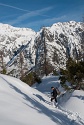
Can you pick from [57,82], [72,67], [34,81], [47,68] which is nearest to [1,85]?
[72,67]

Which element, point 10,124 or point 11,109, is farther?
point 11,109

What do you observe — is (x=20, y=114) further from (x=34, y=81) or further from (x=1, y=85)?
(x=34, y=81)

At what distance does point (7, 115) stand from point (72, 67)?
21966 mm

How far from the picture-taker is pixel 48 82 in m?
45.2

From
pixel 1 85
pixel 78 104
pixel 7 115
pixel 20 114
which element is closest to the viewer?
pixel 7 115

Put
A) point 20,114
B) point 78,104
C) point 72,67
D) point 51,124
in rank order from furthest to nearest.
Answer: point 72,67 → point 78,104 → point 51,124 → point 20,114

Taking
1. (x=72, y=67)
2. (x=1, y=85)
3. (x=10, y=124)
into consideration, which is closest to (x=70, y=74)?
(x=72, y=67)

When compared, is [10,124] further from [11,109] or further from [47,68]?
[47,68]

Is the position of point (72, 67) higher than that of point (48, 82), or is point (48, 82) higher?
point (72, 67)

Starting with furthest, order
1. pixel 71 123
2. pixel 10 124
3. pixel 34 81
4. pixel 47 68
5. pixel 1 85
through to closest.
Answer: pixel 47 68
pixel 34 81
pixel 1 85
pixel 71 123
pixel 10 124

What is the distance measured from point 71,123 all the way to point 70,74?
54.5 ft

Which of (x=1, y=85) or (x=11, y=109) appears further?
(x=1, y=85)

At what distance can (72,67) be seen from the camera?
105 feet

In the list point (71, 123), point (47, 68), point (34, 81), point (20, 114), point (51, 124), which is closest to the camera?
point (20, 114)
